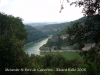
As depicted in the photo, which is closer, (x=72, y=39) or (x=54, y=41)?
(x=72, y=39)

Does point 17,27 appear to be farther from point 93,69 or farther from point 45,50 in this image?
point 45,50

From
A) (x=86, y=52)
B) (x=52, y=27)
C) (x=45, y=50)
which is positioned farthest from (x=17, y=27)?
(x=52, y=27)

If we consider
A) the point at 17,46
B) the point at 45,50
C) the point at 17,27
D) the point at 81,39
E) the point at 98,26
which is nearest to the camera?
the point at 98,26

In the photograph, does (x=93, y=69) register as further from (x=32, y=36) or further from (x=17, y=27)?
(x=32, y=36)

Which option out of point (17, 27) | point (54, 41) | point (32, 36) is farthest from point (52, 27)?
point (17, 27)

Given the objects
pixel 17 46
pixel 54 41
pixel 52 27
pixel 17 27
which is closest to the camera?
pixel 17 46

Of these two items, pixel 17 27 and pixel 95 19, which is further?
pixel 17 27

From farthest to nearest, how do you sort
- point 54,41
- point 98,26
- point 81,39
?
point 54,41, point 81,39, point 98,26

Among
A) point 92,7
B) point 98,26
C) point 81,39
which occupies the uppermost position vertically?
point 92,7

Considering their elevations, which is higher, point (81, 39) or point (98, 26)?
point (98, 26)
